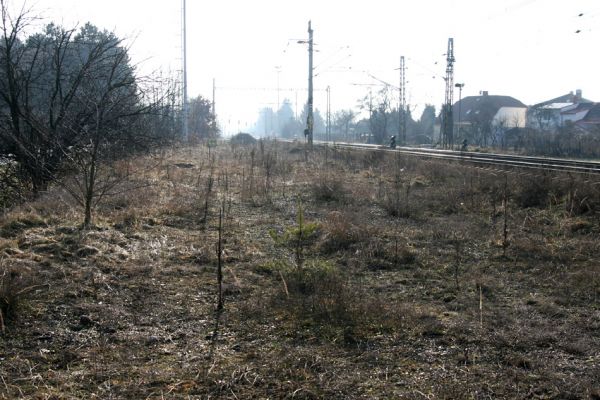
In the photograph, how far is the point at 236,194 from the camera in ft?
49.5

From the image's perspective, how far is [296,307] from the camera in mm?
5551

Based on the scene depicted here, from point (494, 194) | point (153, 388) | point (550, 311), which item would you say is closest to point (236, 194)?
point (494, 194)

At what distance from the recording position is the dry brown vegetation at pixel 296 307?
13.0 feet

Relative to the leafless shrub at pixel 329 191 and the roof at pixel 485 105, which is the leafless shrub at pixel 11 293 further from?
the roof at pixel 485 105

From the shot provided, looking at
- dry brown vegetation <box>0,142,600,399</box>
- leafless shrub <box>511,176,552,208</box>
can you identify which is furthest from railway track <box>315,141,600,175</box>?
dry brown vegetation <box>0,142,600,399</box>

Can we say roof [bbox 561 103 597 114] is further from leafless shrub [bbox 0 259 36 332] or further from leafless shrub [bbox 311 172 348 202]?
leafless shrub [bbox 0 259 36 332]

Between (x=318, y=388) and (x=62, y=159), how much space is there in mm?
9901

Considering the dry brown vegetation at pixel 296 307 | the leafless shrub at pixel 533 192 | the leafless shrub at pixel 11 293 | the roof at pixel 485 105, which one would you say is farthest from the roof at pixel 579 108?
the leafless shrub at pixel 11 293

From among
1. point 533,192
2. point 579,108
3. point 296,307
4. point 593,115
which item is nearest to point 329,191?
point 533,192

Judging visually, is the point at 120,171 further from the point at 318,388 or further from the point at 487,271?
the point at 318,388

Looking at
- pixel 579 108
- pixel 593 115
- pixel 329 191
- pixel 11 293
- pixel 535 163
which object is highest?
pixel 579 108

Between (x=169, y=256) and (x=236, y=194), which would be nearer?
(x=169, y=256)

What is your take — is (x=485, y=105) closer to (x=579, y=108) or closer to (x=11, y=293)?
(x=579, y=108)

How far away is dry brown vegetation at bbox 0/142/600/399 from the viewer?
13.0 ft
